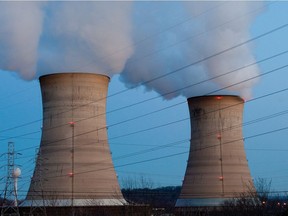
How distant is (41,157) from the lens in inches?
742

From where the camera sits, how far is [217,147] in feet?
73.0

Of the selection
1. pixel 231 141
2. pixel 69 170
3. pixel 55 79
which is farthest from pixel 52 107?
pixel 231 141

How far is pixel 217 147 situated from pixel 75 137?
236 inches

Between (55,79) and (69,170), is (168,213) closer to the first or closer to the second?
(69,170)

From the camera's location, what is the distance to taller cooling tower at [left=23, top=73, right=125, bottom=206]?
18.5 m

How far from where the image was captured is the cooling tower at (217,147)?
21781 millimetres

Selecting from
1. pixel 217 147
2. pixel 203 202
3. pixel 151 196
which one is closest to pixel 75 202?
pixel 217 147

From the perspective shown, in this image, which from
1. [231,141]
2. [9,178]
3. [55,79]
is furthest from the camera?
[231,141]

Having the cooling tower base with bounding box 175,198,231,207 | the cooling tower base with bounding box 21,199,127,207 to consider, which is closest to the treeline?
the cooling tower base with bounding box 175,198,231,207

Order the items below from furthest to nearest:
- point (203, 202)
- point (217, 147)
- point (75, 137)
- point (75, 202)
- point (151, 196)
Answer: point (151, 196)
point (203, 202)
point (217, 147)
point (75, 202)
point (75, 137)

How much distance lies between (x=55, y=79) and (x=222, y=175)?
761cm

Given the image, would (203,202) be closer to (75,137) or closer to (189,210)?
(189,210)

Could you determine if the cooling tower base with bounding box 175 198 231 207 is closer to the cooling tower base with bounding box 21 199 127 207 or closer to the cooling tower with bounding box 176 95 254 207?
the cooling tower with bounding box 176 95 254 207

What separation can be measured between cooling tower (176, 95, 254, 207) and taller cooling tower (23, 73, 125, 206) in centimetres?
428
